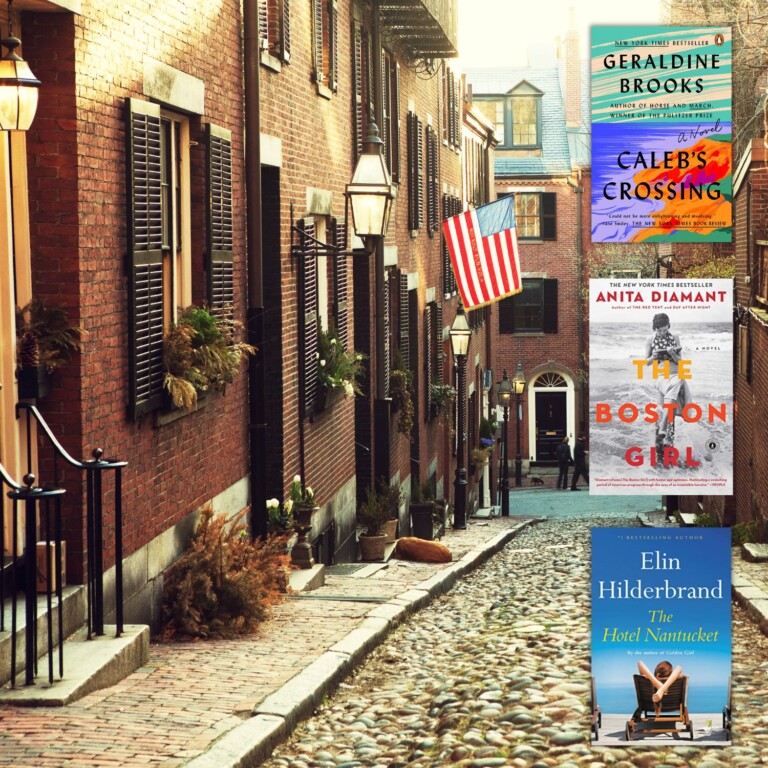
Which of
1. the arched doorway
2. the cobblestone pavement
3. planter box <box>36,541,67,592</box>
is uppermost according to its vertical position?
planter box <box>36,541,67,592</box>

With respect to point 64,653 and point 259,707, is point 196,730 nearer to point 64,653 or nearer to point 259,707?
point 259,707

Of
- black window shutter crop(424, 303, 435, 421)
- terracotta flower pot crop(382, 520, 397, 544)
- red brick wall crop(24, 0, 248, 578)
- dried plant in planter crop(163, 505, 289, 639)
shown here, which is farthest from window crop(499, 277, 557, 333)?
dried plant in planter crop(163, 505, 289, 639)

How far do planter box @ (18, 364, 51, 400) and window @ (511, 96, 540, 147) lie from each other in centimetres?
3975

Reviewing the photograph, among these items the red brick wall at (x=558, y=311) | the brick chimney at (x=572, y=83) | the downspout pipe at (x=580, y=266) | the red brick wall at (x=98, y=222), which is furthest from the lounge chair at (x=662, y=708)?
the brick chimney at (x=572, y=83)

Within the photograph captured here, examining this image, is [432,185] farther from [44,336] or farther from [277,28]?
[44,336]

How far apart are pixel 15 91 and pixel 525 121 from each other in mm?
40841

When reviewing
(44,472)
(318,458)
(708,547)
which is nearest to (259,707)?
(44,472)

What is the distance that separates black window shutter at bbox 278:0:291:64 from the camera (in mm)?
12156

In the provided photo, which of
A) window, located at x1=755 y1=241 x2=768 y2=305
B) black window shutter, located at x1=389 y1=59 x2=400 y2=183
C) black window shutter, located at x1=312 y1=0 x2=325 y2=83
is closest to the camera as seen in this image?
black window shutter, located at x1=312 y1=0 x2=325 y2=83

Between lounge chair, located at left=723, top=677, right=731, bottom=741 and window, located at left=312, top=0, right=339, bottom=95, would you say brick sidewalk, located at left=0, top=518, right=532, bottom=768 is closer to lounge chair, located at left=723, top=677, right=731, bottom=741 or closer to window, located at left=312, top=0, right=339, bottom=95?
lounge chair, located at left=723, top=677, right=731, bottom=741

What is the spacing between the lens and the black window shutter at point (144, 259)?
26.4 ft

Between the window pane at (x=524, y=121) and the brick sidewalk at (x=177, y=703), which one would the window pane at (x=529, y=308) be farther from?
the brick sidewalk at (x=177, y=703)

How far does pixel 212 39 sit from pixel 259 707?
5.72 meters

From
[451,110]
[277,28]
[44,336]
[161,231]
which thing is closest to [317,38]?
[277,28]
